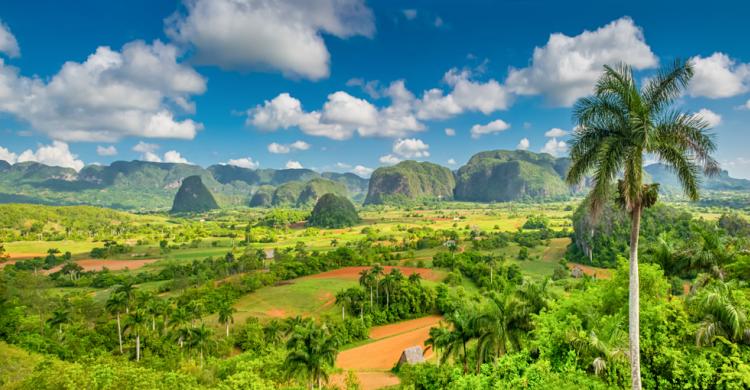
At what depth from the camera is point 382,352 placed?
45531 mm

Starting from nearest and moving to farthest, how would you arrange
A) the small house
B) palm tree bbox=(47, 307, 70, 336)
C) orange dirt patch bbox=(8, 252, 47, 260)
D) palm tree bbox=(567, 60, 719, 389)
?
1. palm tree bbox=(567, 60, 719, 389)
2. the small house
3. palm tree bbox=(47, 307, 70, 336)
4. orange dirt patch bbox=(8, 252, 47, 260)

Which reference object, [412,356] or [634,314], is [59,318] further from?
[634,314]

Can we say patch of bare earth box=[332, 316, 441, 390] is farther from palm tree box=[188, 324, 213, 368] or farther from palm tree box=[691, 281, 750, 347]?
palm tree box=[691, 281, 750, 347]

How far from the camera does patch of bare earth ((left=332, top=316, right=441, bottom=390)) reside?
37.1 meters

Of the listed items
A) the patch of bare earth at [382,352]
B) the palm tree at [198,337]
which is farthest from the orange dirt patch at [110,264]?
the patch of bare earth at [382,352]

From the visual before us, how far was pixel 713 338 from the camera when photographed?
1259cm

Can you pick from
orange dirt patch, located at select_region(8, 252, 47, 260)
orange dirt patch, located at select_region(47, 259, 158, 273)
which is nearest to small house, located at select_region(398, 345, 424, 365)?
orange dirt patch, located at select_region(47, 259, 158, 273)

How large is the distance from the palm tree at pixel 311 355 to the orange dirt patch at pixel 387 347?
16022mm

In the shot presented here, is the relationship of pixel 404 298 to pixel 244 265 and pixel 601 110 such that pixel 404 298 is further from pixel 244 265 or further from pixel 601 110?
pixel 601 110

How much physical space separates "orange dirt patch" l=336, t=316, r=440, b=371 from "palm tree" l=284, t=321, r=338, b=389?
16022mm

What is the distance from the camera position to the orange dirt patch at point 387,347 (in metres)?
42.1

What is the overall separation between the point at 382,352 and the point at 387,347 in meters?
1.81

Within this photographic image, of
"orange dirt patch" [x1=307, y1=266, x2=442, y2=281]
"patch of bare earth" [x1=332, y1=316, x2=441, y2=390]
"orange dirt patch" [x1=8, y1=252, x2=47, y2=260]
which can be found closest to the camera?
"patch of bare earth" [x1=332, y1=316, x2=441, y2=390]

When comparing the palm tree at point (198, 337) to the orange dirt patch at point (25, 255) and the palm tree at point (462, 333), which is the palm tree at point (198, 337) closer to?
the palm tree at point (462, 333)
